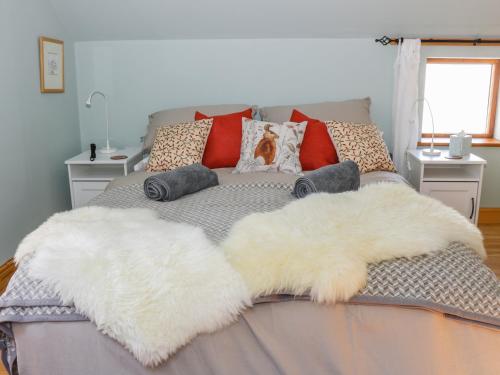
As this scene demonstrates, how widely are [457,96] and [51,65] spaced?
9.65 feet

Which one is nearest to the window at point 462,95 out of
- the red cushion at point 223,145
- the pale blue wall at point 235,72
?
the pale blue wall at point 235,72

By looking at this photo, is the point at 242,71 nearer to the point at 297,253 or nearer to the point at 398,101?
the point at 398,101

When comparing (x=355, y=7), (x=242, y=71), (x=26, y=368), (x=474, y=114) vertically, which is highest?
(x=355, y=7)

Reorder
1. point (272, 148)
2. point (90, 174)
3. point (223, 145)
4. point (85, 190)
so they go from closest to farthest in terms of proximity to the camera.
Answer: point (272, 148)
point (223, 145)
point (85, 190)
point (90, 174)

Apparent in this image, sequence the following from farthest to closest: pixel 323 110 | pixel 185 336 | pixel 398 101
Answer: pixel 398 101
pixel 323 110
pixel 185 336

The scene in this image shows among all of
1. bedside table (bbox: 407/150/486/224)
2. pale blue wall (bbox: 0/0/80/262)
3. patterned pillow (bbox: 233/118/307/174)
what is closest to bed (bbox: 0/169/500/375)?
patterned pillow (bbox: 233/118/307/174)

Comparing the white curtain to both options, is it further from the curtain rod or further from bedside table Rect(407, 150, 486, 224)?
bedside table Rect(407, 150, 486, 224)

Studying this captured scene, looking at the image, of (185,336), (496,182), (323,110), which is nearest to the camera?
(185,336)

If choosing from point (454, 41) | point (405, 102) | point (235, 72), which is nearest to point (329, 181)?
point (405, 102)

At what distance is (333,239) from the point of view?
1.66 m

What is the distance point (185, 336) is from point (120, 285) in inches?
9.5

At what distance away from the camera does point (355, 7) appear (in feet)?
10.9

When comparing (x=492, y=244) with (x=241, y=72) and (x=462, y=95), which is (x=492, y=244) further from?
(x=241, y=72)

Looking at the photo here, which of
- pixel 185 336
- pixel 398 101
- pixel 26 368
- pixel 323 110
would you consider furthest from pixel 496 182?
pixel 26 368
